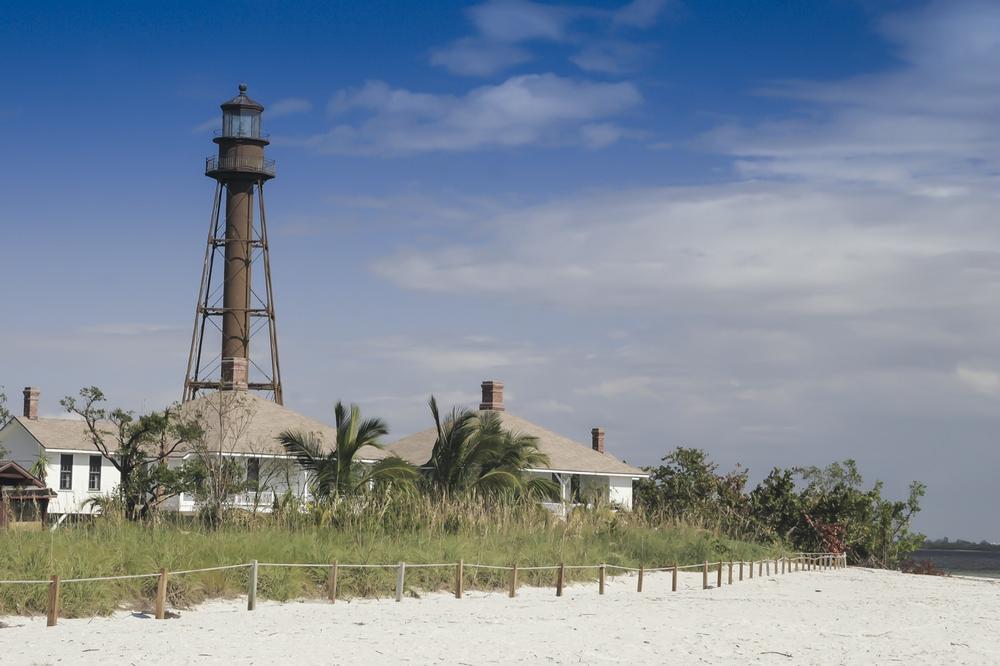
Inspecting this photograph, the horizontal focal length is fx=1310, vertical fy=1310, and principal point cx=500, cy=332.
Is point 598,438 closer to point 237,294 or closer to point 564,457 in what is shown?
point 564,457

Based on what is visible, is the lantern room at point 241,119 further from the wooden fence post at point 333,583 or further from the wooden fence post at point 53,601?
the wooden fence post at point 53,601

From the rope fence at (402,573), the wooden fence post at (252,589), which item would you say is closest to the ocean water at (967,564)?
the rope fence at (402,573)

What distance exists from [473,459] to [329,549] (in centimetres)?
1024

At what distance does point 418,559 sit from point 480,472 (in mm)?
9667

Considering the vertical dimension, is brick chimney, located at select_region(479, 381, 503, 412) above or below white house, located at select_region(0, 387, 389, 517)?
above

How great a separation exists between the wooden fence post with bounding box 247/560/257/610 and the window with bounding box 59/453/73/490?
2745cm

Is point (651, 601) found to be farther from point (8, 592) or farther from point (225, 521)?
point (8, 592)

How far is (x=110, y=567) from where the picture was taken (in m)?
18.0

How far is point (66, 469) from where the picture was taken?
44000 millimetres

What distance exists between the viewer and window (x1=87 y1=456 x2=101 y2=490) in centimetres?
4428

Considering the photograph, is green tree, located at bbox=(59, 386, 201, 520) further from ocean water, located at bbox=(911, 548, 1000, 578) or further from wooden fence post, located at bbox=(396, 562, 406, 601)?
ocean water, located at bbox=(911, 548, 1000, 578)

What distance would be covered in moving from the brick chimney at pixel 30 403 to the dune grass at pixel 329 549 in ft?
80.3

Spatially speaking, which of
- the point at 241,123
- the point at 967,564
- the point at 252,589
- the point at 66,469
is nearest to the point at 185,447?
the point at 66,469

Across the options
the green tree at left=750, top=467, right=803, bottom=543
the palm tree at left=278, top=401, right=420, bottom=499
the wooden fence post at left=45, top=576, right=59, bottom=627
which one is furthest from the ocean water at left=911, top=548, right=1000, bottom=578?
the wooden fence post at left=45, top=576, right=59, bottom=627
